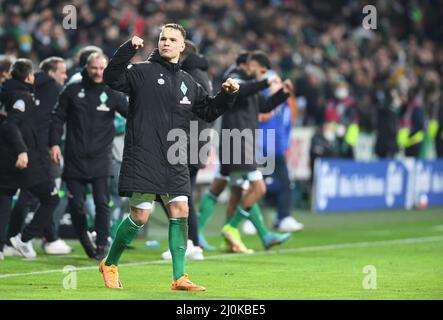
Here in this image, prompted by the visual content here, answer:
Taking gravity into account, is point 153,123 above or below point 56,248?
above

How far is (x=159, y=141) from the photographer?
33.8 feet

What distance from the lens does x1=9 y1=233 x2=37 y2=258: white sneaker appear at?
13562 millimetres

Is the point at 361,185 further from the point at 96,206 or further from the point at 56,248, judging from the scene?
the point at 96,206

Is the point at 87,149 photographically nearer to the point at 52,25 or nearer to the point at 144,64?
the point at 144,64

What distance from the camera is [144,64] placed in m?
10.4

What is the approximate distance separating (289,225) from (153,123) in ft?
26.1

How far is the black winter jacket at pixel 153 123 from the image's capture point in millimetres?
10258

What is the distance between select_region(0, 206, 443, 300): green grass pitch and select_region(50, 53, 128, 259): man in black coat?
46 cm

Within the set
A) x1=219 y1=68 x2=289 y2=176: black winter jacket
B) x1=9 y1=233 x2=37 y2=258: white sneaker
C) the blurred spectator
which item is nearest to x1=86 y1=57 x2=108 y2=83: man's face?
x1=219 y1=68 x2=289 y2=176: black winter jacket
